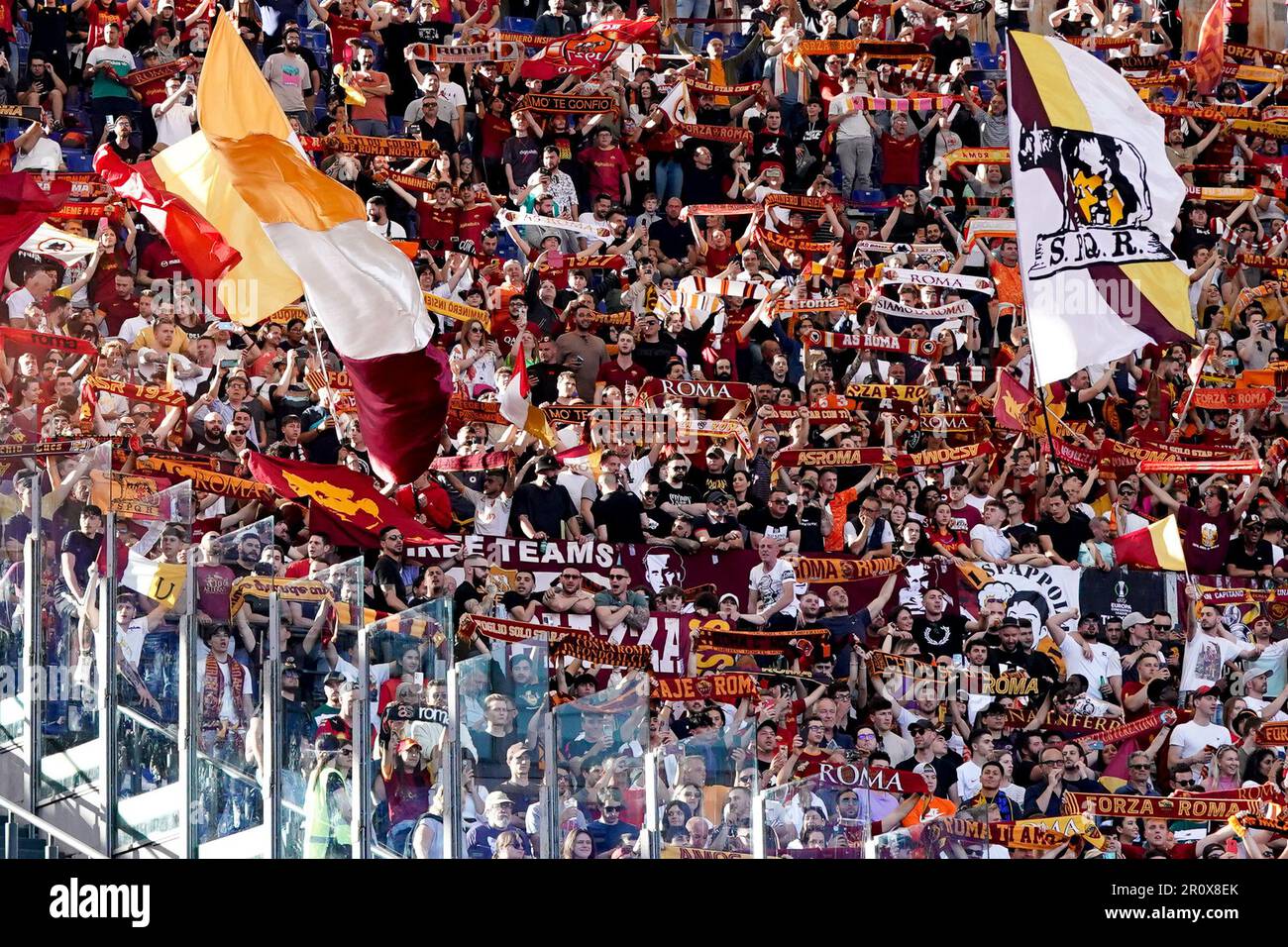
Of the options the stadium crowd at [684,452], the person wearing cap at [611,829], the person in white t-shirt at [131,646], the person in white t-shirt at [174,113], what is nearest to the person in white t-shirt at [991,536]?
the stadium crowd at [684,452]

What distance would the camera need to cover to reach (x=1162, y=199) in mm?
14555

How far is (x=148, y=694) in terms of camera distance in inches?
439

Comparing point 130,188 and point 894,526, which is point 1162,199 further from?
point 130,188

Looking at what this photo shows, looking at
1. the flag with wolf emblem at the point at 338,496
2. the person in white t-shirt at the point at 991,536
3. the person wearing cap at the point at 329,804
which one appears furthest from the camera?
the person in white t-shirt at the point at 991,536

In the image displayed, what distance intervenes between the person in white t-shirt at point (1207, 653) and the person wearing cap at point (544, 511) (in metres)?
4.00

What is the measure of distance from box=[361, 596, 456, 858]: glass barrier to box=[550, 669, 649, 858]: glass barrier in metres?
0.49

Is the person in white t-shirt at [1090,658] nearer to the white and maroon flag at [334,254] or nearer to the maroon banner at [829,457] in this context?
the maroon banner at [829,457]

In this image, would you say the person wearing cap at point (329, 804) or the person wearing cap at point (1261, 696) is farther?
the person wearing cap at point (1261, 696)

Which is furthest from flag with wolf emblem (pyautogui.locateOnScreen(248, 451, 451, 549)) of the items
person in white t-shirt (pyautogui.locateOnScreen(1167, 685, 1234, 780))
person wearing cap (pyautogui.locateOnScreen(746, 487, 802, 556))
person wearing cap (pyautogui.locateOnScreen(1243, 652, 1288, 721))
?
person wearing cap (pyautogui.locateOnScreen(1243, 652, 1288, 721))

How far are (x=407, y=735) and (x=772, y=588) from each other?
525 centimetres

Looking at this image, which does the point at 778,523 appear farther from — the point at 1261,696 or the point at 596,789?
the point at 596,789

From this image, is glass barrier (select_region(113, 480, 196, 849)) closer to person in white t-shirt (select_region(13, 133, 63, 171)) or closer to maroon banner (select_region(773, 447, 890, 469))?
maroon banner (select_region(773, 447, 890, 469))

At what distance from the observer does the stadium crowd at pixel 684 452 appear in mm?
11289

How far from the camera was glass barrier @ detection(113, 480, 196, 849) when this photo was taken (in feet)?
36.3
